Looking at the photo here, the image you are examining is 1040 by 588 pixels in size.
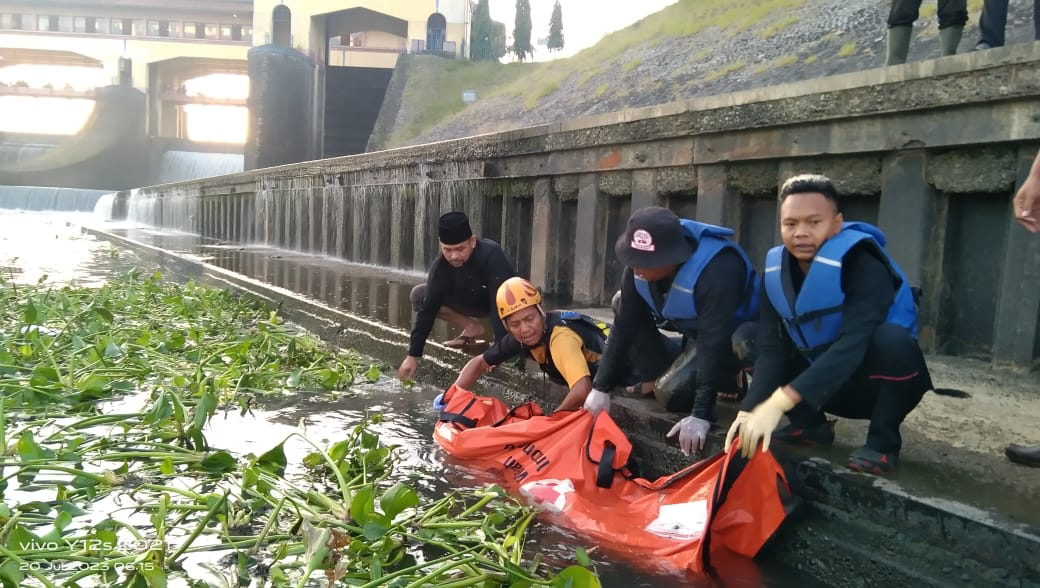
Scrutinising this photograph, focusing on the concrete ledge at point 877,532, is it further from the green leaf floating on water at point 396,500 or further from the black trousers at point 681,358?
the green leaf floating on water at point 396,500

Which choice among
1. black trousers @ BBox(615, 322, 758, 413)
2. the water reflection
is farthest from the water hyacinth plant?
the water reflection

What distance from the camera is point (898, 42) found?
19.3ft

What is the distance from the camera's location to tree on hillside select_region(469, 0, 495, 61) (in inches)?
1373

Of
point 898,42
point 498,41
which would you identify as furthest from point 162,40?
point 898,42

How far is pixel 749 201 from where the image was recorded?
4980 millimetres

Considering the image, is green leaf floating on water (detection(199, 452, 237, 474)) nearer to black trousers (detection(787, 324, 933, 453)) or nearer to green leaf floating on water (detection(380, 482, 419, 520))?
green leaf floating on water (detection(380, 482, 419, 520))

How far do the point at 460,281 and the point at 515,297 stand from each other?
1417 millimetres

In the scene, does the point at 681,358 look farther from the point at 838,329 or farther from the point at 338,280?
the point at 338,280

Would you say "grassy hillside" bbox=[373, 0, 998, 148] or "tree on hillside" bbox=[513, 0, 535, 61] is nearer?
"grassy hillside" bbox=[373, 0, 998, 148]

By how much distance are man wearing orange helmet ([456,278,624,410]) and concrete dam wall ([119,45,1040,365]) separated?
1620 millimetres

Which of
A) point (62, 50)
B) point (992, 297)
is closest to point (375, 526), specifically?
point (992, 297)

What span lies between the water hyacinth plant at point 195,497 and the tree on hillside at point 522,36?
36.5 meters

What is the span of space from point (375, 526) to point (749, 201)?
372cm

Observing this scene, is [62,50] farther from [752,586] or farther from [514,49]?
[752,586]
